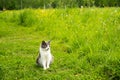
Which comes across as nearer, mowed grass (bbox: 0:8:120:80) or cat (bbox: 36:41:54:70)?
mowed grass (bbox: 0:8:120:80)

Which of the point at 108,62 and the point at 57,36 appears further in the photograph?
the point at 57,36

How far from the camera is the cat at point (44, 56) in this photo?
624 cm

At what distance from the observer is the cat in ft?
20.5

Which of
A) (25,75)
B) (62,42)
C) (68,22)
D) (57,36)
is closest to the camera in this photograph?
(25,75)

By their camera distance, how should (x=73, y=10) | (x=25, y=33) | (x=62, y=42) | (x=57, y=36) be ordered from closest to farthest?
1. (x=62, y=42)
2. (x=57, y=36)
3. (x=25, y=33)
4. (x=73, y=10)

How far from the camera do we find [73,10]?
13.2m

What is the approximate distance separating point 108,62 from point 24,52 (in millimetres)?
2878

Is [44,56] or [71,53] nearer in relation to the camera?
[44,56]

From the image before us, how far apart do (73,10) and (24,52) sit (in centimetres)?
528

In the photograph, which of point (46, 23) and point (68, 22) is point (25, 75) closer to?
point (68, 22)

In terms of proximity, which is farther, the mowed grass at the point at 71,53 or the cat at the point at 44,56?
the cat at the point at 44,56

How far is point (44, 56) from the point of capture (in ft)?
20.7

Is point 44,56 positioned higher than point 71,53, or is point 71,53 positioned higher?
point 44,56

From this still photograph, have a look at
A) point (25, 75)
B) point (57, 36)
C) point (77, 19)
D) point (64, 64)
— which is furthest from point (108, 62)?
point (77, 19)
